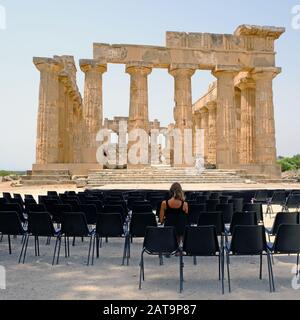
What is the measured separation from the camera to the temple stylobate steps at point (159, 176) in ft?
91.8

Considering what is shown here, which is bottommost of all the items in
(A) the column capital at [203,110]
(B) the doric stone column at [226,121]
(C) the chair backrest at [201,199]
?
(C) the chair backrest at [201,199]

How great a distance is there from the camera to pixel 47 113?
30844 mm

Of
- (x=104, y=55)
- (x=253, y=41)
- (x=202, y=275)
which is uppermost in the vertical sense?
(x=253, y=41)

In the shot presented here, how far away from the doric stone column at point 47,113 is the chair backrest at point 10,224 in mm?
24496

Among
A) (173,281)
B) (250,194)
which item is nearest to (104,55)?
(250,194)

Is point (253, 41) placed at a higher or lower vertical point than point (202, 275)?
higher

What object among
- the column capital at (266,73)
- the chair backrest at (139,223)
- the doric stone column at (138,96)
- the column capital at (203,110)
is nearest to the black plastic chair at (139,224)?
the chair backrest at (139,223)

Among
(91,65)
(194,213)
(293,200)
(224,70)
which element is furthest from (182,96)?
(194,213)

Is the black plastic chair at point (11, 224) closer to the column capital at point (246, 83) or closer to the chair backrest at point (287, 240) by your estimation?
the chair backrest at point (287, 240)

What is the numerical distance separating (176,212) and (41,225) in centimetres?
251

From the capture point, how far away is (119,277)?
5.55 m

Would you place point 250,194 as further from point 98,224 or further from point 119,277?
point 119,277

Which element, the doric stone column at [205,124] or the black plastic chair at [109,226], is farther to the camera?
the doric stone column at [205,124]
